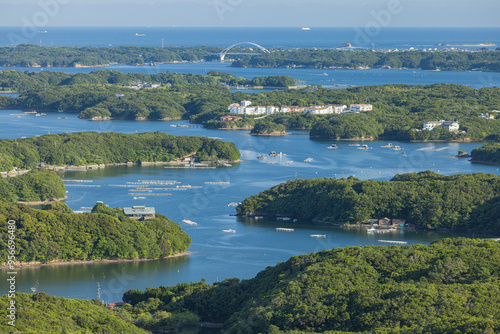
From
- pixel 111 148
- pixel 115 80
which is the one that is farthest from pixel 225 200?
pixel 115 80

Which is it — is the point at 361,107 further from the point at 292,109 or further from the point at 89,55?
the point at 89,55

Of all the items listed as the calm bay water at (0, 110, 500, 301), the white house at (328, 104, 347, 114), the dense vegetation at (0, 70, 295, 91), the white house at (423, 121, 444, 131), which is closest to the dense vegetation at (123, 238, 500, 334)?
the calm bay water at (0, 110, 500, 301)

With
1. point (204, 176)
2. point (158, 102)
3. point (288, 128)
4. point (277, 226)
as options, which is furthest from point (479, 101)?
point (277, 226)

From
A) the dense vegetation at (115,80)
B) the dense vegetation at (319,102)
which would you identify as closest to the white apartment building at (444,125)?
the dense vegetation at (319,102)

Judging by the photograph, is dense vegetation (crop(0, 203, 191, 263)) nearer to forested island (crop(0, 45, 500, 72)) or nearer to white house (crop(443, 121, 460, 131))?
white house (crop(443, 121, 460, 131))

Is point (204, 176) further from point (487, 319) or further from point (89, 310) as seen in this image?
point (487, 319)

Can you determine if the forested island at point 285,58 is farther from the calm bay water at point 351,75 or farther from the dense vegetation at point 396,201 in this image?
the dense vegetation at point 396,201
